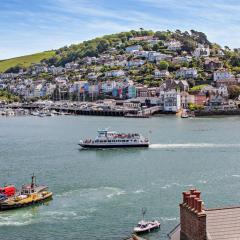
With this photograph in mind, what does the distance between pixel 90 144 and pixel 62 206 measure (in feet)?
99.8

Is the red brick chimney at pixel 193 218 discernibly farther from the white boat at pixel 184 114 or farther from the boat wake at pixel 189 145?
the white boat at pixel 184 114

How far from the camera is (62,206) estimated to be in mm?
34188

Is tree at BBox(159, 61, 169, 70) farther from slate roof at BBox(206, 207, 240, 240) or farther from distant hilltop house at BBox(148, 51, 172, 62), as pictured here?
slate roof at BBox(206, 207, 240, 240)

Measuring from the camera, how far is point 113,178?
44.0 m

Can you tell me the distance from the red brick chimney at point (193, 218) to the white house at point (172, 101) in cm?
11057

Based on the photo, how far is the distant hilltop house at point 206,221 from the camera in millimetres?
13883

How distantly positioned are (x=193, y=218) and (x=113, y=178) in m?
29.9

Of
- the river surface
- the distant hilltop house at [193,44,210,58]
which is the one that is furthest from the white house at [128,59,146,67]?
the river surface

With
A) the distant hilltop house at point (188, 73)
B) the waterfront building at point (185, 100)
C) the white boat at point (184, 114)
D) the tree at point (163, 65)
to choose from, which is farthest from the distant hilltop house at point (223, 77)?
the white boat at point (184, 114)

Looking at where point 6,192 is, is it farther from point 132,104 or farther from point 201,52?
point 201,52

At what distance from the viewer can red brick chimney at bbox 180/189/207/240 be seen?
45.8ft

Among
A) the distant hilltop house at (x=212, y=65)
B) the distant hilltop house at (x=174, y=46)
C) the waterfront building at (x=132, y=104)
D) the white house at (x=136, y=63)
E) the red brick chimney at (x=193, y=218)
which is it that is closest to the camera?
the red brick chimney at (x=193, y=218)

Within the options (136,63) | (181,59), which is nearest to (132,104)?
(181,59)

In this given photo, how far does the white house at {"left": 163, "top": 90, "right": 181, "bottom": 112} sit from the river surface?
4624cm
